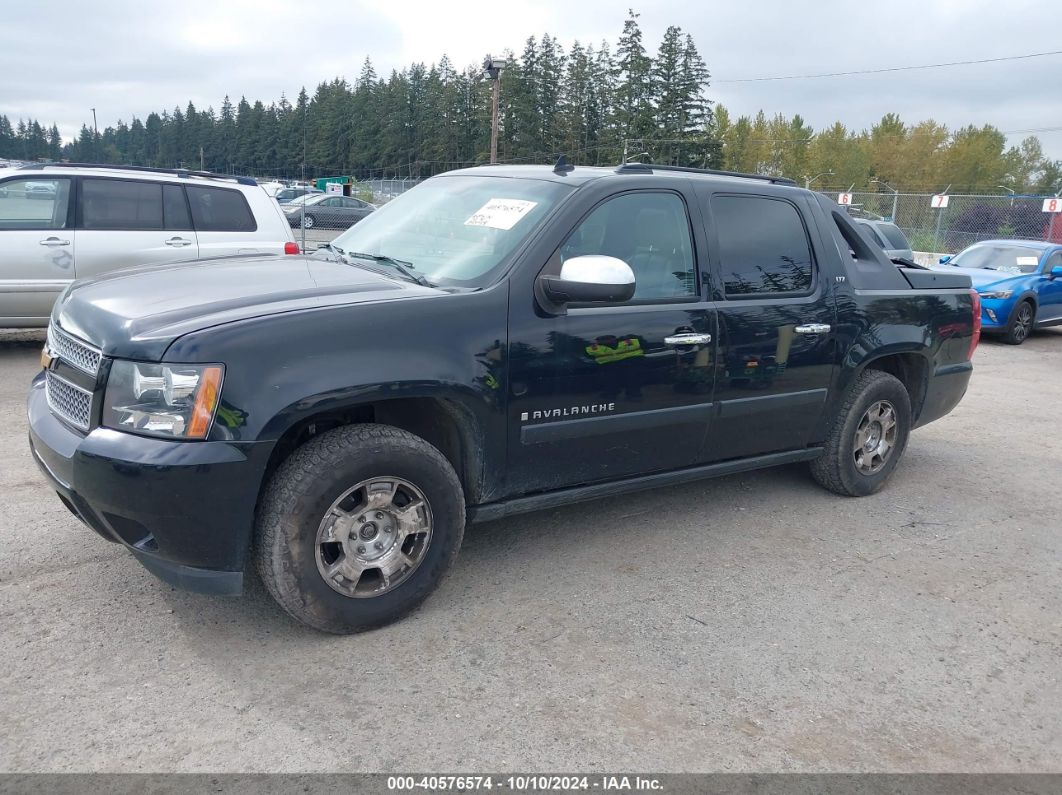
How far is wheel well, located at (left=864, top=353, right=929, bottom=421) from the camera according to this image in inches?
211

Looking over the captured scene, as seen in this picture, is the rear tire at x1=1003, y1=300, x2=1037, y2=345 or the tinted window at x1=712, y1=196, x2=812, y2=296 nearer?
A: the tinted window at x1=712, y1=196, x2=812, y2=296

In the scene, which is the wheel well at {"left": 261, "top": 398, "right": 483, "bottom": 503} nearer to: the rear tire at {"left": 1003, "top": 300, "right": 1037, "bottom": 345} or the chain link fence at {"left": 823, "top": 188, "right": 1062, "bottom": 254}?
the rear tire at {"left": 1003, "top": 300, "right": 1037, "bottom": 345}

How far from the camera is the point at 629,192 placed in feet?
13.1

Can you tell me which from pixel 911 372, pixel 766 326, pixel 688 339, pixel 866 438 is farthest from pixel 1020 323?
pixel 688 339

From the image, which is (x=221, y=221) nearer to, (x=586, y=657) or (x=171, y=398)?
(x=171, y=398)

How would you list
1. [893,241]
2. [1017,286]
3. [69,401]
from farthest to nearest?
[893,241], [1017,286], [69,401]

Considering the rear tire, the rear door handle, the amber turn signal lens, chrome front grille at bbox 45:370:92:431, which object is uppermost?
the rear door handle

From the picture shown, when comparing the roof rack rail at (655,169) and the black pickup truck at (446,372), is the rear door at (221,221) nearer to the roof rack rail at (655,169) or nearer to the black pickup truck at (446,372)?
the black pickup truck at (446,372)

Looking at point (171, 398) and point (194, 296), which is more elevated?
point (194, 296)

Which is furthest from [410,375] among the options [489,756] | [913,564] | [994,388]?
[994,388]

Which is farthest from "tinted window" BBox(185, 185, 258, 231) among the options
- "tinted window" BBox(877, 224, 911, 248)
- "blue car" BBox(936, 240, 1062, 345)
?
"tinted window" BBox(877, 224, 911, 248)

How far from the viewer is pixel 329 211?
3064cm

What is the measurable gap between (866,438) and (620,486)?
1.98 m

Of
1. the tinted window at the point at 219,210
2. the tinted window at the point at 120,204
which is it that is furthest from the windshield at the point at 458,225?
the tinted window at the point at 120,204
